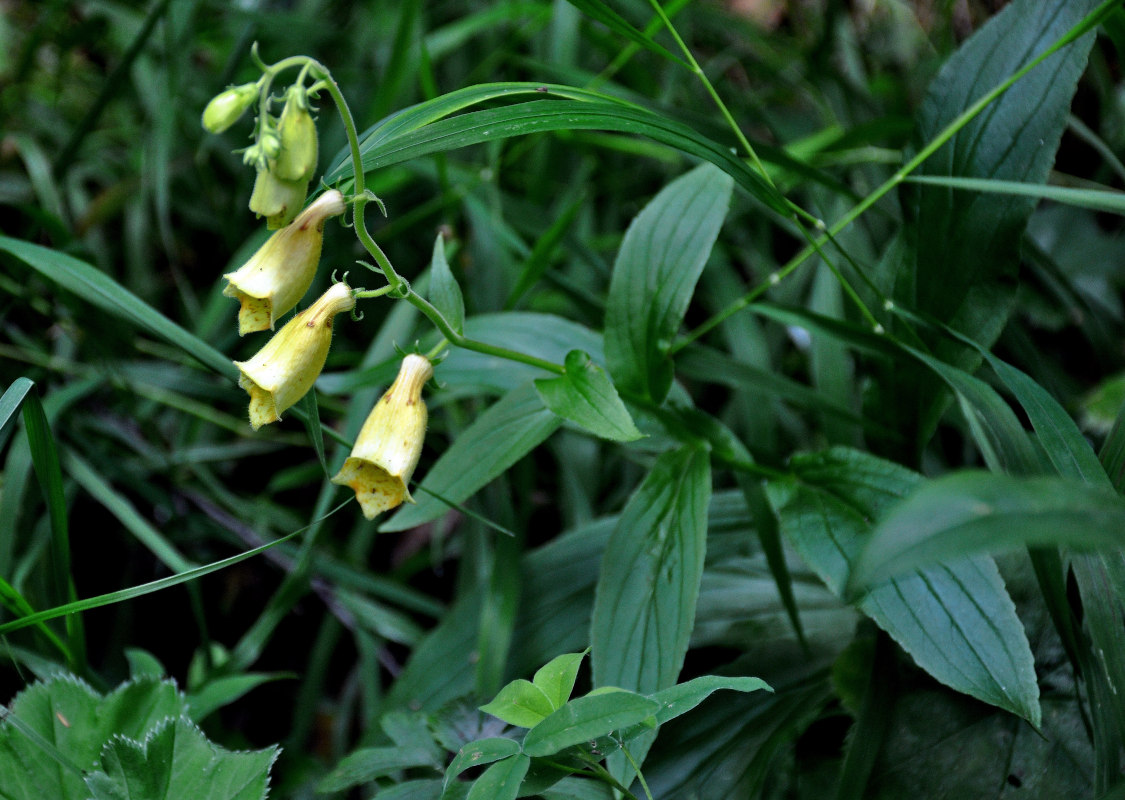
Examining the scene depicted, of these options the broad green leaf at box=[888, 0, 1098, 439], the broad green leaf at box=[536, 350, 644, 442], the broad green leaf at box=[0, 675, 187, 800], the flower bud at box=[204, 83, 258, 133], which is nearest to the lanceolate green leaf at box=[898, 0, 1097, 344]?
the broad green leaf at box=[888, 0, 1098, 439]

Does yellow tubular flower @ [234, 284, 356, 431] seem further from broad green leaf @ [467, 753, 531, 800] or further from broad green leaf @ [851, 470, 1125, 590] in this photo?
broad green leaf @ [851, 470, 1125, 590]

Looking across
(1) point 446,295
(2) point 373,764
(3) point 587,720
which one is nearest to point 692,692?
(3) point 587,720

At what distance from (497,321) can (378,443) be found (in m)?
0.45

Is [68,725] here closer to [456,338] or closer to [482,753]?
[482,753]

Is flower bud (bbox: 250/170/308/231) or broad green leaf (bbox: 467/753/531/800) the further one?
flower bud (bbox: 250/170/308/231)

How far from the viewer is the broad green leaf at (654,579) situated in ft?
3.04

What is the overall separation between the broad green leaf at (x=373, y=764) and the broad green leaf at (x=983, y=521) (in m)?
0.56

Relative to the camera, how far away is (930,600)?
2.88ft

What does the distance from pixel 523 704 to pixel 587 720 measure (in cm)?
10

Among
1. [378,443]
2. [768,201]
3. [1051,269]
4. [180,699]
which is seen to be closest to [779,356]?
[1051,269]

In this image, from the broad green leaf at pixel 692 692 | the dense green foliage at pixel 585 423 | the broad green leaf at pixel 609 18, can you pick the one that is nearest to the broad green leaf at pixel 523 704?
the dense green foliage at pixel 585 423

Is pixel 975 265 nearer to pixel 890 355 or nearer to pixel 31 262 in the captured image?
pixel 890 355

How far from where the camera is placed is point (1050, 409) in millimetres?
871

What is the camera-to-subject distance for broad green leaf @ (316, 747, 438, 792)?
33.4 inches
